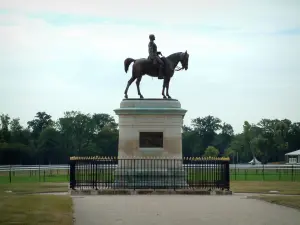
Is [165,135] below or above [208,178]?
above

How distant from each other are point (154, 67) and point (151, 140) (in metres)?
3.27

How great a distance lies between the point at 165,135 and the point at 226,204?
317 inches

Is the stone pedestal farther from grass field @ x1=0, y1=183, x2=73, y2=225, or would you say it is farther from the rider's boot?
grass field @ x1=0, y1=183, x2=73, y2=225

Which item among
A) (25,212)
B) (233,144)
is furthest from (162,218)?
(233,144)

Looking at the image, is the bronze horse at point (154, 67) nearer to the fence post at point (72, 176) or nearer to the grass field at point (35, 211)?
the fence post at point (72, 176)

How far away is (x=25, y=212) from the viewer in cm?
1802

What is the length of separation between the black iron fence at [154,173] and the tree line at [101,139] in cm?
5581

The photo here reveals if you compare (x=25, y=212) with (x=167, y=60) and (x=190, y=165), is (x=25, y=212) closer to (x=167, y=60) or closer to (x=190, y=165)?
(x=190, y=165)

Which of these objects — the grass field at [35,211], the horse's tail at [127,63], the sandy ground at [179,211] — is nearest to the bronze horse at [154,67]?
the horse's tail at [127,63]

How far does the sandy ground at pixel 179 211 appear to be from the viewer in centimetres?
1720

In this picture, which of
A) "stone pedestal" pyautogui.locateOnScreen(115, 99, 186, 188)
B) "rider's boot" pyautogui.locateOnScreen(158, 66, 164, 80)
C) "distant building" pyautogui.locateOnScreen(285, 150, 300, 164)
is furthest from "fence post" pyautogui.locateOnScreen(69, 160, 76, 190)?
"distant building" pyautogui.locateOnScreen(285, 150, 300, 164)

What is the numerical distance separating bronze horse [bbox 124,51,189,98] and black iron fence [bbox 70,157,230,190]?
3412 millimetres

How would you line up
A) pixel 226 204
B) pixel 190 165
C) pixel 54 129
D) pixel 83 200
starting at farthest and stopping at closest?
pixel 54 129 < pixel 190 165 < pixel 83 200 < pixel 226 204

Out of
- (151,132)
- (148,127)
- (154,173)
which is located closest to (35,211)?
(154,173)
